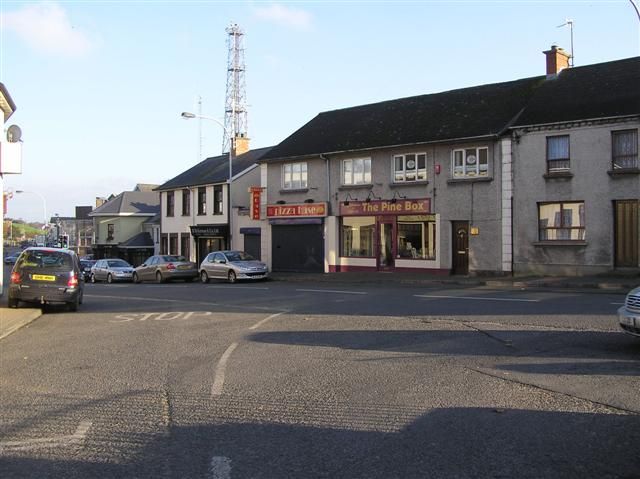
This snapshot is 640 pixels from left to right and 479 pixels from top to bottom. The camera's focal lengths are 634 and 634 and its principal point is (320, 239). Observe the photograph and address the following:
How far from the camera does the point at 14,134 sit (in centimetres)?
2003

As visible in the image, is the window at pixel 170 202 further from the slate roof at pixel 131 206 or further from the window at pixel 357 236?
the window at pixel 357 236

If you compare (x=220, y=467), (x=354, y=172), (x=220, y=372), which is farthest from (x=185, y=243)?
(x=220, y=467)

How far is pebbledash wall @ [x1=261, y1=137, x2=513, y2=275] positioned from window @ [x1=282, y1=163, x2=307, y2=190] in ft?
0.77

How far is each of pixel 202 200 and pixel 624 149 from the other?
27.3 metres

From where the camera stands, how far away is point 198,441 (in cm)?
545

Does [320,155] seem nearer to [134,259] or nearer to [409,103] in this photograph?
[409,103]

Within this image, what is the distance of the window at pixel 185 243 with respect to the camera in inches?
Result: 1708

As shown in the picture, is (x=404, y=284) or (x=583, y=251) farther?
(x=404, y=284)

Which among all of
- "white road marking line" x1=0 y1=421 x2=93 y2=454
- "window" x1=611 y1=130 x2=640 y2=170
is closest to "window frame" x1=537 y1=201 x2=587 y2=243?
"window" x1=611 y1=130 x2=640 y2=170

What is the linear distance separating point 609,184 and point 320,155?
1353 cm

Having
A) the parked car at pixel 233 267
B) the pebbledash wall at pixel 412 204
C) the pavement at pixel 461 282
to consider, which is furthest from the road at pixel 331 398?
the parked car at pixel 233 267

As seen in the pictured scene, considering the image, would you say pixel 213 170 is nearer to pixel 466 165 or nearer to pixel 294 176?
pixel 294 176

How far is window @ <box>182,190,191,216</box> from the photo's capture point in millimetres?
43406

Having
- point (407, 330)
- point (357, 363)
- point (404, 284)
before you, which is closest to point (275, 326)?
point (407, 330)
